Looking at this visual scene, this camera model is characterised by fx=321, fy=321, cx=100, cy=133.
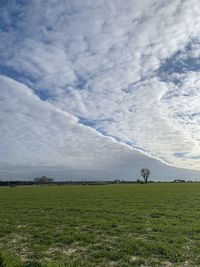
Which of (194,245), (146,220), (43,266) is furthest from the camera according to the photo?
(146,220)

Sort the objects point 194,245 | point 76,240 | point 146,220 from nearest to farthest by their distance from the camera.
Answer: point 194,245 → point 76,240 → point 146,220

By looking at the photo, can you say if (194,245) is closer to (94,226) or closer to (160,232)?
(160,232)

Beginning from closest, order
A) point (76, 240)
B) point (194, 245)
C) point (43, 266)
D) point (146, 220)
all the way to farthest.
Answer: point (43, 266) < point (194, 245) < point (76, 240) < point (146, 220)

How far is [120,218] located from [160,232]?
5619 mm

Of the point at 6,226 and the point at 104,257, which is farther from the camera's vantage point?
the point at 6,226

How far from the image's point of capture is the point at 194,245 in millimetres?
13062

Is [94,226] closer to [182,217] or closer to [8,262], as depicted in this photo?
[182,217]

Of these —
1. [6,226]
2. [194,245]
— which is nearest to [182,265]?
[194,245]

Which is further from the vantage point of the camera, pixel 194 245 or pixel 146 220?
pixel 146 220

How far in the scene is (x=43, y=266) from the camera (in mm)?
10141

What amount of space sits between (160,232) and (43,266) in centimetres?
789

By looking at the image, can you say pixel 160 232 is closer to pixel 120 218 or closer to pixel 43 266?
pixel 120 218

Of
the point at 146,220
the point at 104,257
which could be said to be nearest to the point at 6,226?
the point at 146,220

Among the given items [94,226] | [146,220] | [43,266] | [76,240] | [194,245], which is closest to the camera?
[43,266]
